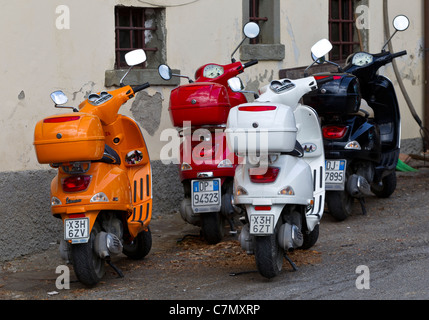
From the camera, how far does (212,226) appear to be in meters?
7.25

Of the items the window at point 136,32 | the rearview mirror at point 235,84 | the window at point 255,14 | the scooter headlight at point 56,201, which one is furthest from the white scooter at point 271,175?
the window at point 255,14

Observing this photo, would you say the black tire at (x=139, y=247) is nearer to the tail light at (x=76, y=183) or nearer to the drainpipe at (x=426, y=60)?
the tail light at (x=76, y=183)

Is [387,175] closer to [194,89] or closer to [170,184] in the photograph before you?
[170,184]

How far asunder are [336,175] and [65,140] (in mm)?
3074

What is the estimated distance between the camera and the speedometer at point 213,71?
7.64m

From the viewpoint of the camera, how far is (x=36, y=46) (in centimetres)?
749

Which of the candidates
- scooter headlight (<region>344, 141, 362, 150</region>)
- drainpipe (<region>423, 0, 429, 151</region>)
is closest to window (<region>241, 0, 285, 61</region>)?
scooter headlight (<region>344, 141, 362, 150</region>)

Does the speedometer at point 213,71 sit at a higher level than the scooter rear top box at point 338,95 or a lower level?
higher

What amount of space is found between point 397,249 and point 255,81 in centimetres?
349

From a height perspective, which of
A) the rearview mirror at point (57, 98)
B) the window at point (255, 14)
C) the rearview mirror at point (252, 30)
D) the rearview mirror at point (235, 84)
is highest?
the window at point (255, 14)

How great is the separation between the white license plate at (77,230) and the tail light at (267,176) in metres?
1.19

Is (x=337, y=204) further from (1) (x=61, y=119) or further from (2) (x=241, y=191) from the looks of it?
(1) (x=61, y=119)

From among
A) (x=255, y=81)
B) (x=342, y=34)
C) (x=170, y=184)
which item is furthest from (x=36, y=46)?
(x=342, y=34)

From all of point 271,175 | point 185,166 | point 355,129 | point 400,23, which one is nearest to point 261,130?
point 271,175
